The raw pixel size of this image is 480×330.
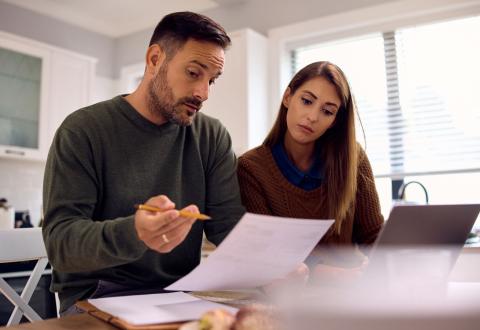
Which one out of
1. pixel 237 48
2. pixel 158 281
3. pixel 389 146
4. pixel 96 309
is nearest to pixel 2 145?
pixel 237 48

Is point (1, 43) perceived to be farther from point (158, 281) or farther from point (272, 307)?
point (272, 307)

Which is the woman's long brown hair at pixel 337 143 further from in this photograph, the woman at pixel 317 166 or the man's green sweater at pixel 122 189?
the man's green sweater at pixel 122 189

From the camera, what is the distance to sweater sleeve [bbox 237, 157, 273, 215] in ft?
4.72

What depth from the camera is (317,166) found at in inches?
60.8

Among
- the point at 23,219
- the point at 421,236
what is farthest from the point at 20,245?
the point at 23,219

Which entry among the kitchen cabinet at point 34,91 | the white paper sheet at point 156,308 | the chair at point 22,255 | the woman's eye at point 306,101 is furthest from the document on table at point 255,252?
the kitchen cabinet at point 34,91

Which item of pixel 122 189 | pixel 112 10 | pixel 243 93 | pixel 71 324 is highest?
pixel 112 10

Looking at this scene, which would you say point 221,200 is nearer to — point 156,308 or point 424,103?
point 156,308

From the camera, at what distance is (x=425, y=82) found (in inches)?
124

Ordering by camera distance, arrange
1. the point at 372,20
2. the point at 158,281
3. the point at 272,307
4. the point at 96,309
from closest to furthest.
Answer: the point at 272,307, the point at 96,309, the point at 158,281, the point at 372,20

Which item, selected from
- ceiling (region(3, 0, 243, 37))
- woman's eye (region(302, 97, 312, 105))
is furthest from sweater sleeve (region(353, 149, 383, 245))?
ceiling (region(3, 0, 243, 37))

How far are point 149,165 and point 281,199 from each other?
45 centimetres

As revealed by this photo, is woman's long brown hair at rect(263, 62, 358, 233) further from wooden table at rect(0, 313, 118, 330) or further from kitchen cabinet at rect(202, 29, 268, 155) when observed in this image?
kitchen cabinet at rect(202, 29, 268, 155)

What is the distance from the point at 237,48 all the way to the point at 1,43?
1.68 metres
